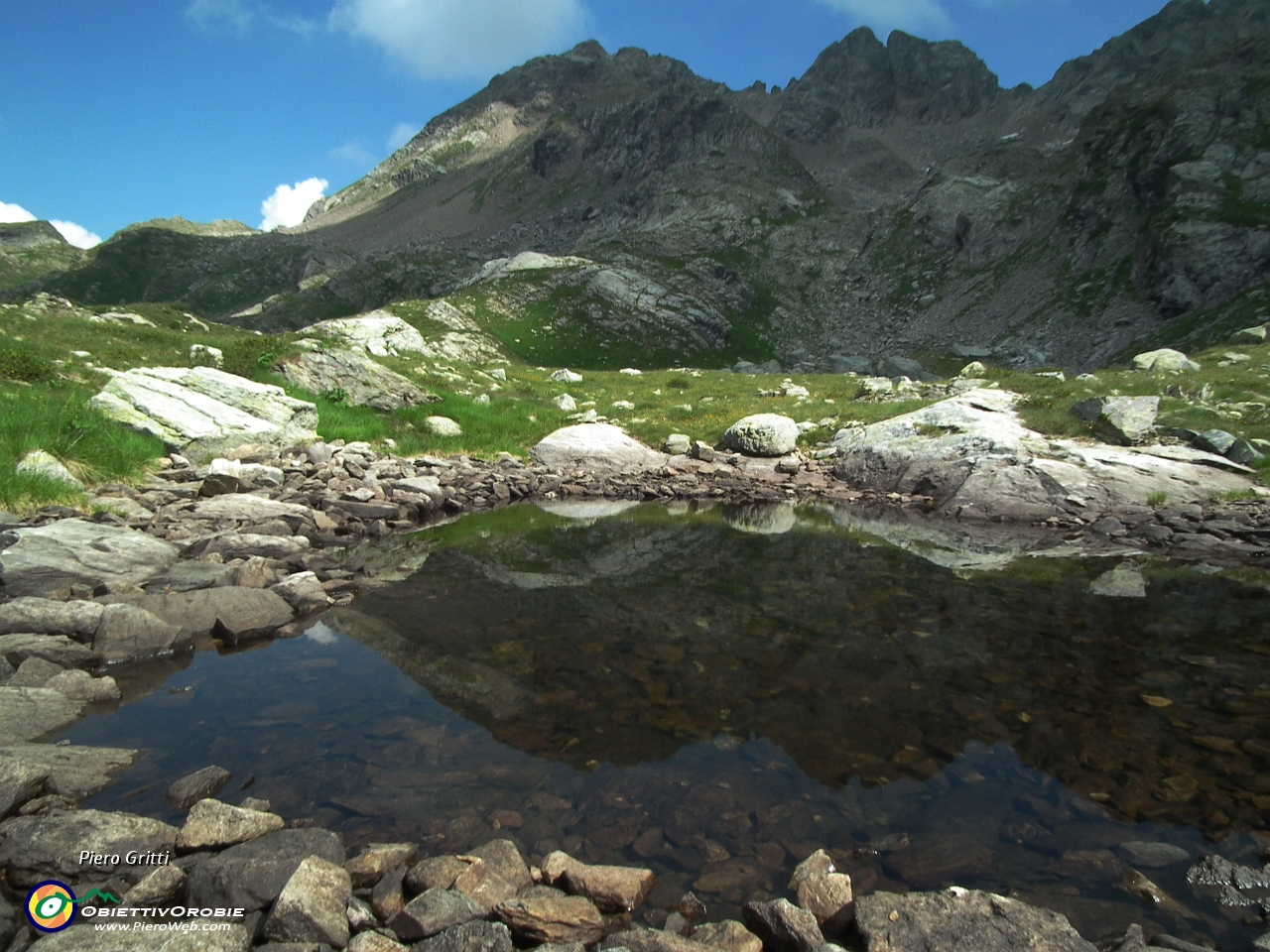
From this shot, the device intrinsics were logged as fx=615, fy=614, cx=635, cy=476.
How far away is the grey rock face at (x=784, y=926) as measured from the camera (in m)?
3.85

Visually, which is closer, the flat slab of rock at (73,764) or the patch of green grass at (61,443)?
the flat slab of rock at (73,764)

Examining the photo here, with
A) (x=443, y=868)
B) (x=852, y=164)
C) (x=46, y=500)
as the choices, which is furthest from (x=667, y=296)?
(x=852, y=164)

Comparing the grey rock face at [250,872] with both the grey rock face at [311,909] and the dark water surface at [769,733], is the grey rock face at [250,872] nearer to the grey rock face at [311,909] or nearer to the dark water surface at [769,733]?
the grey rock face at [311,909]

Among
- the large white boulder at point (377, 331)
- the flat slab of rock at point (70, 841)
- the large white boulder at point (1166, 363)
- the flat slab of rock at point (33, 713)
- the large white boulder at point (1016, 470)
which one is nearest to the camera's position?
the flat slab of rock at point (70, 841)

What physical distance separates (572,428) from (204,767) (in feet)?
70.7

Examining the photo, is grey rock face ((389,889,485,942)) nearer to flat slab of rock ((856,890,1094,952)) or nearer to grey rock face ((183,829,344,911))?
grey rock face ((183,829,344,911))

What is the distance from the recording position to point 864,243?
129250 mm

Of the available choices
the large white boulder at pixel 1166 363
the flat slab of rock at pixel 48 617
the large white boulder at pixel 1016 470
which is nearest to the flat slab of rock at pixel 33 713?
the flat slab of rock at pixel 48 617

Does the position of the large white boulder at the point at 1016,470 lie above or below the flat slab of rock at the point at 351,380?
above

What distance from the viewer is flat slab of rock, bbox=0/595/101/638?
7.48 metres

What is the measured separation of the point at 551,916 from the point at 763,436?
24468mm

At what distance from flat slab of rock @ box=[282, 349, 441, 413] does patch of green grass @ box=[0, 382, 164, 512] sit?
28.0ft

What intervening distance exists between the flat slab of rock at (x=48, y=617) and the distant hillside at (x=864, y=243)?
76.1 meters

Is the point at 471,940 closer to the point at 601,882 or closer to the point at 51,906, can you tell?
the point at 601,882
